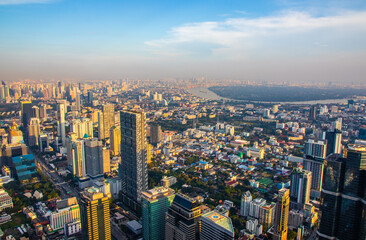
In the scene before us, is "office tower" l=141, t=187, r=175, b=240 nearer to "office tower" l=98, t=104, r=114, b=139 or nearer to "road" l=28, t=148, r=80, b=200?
"road" l=28, t=148, r=80, b=200

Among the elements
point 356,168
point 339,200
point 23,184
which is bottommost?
point 23,184

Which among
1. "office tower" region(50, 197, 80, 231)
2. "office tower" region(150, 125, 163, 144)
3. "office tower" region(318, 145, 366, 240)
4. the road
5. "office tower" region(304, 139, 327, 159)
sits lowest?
the road

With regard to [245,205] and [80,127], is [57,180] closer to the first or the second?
[80,127]

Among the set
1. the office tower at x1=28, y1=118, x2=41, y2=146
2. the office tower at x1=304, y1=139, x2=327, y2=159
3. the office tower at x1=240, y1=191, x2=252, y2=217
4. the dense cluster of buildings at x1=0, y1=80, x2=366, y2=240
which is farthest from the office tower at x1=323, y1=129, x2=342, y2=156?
the office tower at x1=28, y1=118, x2=41, y2=146

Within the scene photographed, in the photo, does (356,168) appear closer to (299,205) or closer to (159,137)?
(299,205)

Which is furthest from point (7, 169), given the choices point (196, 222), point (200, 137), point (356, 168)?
point (356, 168)

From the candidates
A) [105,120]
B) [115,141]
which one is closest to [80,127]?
[105,120]
